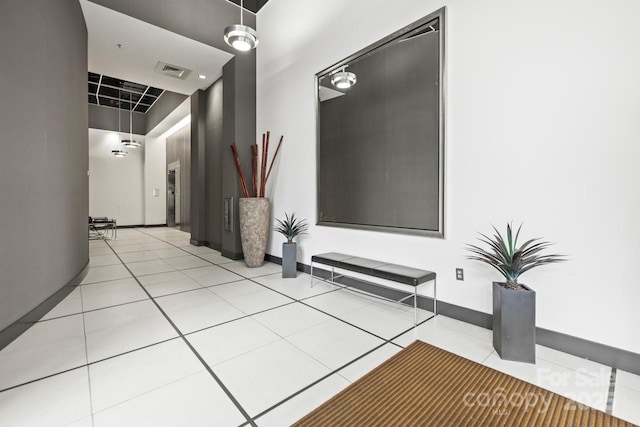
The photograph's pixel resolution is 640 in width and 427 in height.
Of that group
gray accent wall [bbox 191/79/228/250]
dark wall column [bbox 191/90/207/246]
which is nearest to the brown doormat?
gray accent wall [bbox 191/79/228/250]

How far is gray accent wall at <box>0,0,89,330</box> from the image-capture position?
2.23 metres

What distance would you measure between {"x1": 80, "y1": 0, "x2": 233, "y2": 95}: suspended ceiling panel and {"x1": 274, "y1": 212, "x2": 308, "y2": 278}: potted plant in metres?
3.39

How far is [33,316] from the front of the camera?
2.56 meters

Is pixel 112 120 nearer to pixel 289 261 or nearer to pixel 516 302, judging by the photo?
pixel 289 261

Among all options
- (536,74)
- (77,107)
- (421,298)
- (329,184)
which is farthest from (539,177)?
(77,107)

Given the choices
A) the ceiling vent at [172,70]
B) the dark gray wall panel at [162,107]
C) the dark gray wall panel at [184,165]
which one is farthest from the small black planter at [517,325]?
the dark gray wall panel at [184,165]

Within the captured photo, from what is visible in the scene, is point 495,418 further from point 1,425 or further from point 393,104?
point 393,104

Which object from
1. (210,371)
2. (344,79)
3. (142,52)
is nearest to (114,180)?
(142,52)

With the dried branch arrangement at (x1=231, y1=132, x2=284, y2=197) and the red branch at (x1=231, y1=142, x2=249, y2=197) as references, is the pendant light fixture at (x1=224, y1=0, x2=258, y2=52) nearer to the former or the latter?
the dried branch arrangement at (x1=231, y1=132, x2=284, y2=197)

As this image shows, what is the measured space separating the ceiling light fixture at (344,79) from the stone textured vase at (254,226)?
2120mm

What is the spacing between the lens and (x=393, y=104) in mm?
3154

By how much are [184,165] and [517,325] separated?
10.0 m

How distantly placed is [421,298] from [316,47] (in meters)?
3.68

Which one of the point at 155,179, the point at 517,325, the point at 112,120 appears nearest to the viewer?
the point at 517,325
